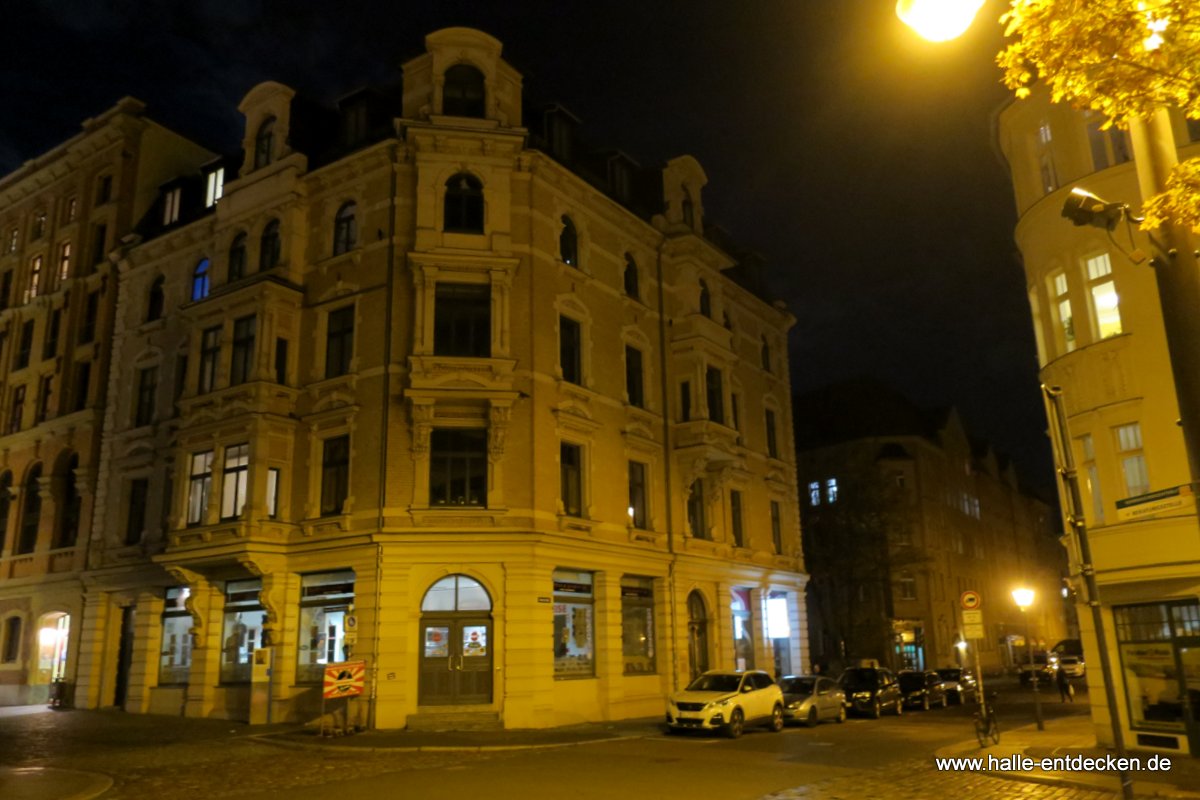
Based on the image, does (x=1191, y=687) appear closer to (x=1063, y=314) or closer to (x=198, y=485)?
(x=1063, y=314)

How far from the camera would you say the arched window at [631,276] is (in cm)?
3162

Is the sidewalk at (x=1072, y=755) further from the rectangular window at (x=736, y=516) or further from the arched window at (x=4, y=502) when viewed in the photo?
the arched window at (x=4, y=502)

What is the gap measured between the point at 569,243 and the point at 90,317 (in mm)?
20267

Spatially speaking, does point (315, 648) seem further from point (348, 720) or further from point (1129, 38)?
point (1129, 38)

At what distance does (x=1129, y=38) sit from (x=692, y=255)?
26.0 metres

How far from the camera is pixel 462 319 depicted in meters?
25.7

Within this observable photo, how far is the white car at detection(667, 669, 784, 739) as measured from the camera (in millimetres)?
22234

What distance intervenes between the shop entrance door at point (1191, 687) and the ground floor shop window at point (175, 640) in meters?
26.2

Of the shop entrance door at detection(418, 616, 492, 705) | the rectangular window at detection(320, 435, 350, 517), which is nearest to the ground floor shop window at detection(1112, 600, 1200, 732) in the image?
the shop entrance door at detection(418, 616, 492, 705)

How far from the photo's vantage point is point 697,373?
31.9 meters

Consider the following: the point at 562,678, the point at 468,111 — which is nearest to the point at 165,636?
the point at 562,678

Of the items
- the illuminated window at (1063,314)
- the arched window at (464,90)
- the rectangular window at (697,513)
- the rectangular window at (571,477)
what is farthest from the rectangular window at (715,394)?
the illuminated window at (1063,314)

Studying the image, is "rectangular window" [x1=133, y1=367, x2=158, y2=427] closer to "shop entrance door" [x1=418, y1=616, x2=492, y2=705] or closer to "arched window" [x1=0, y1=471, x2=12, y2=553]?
"arched window" [x1=0, y1=471, x2=12, y2=553]

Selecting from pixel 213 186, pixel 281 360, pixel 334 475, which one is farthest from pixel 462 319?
pixel 213 186
